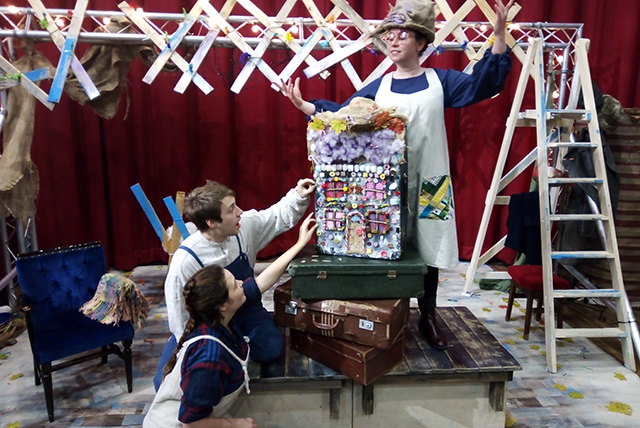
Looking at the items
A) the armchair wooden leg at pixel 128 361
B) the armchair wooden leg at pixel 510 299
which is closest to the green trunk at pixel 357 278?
the armchair wooden leg at pixel 128 361

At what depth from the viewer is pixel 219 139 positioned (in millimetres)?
3852

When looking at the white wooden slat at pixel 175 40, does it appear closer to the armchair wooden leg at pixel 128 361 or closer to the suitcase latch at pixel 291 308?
the armchair wooden leg at pixel 128 361

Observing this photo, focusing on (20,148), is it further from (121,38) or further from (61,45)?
(121,38)

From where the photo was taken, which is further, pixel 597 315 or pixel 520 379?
pixel 597 315

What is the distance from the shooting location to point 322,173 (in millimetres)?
1721

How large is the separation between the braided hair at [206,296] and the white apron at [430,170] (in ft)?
2.75

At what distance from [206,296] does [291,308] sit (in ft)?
1.65

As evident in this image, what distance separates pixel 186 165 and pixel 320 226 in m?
2.41

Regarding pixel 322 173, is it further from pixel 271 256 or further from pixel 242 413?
pixel 271 256

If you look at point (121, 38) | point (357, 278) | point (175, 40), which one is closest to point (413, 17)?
point (357, 278)

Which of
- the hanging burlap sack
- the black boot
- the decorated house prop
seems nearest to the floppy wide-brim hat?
the decorated house prop

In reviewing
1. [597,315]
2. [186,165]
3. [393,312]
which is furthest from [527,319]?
[186,165]

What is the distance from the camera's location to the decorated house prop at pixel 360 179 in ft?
5.31

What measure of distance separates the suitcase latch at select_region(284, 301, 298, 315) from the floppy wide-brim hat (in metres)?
1.10
